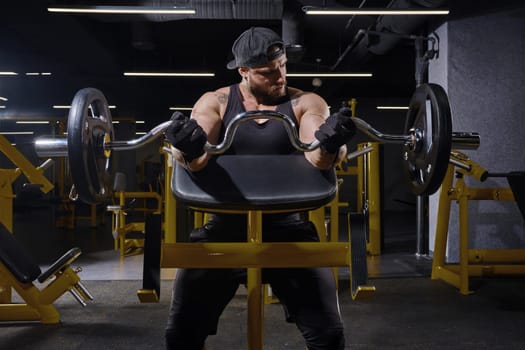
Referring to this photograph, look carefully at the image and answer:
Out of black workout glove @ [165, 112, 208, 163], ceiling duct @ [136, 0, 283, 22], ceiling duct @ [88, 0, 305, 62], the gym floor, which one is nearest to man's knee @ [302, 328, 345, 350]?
black workout glove @ [165, 112, 208, 163]

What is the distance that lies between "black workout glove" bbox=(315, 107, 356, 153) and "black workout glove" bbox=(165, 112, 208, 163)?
28 centimetres

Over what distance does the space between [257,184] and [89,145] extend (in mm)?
461

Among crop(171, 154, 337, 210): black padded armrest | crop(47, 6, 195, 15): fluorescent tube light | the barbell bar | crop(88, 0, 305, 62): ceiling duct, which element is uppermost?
crop(88, 0, 305, 62): ceiling duct

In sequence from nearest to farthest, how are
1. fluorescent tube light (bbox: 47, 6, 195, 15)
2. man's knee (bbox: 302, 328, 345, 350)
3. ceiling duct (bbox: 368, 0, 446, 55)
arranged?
man's knee (bbox: 302, 328, 345, 350) < ceiling duct (bbox: 368, 0, 446, 55) < fluorescent tube light (bbox: 47, 6, 195, 15)

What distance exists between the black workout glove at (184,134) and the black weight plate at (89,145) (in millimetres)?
241

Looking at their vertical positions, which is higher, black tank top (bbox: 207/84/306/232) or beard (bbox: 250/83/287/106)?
beard (bbox: 250/83/287/106)

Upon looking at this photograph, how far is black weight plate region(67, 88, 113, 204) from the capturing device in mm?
1174

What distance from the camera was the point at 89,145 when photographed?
50.2 inches

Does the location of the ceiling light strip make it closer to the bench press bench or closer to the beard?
the bench press bench

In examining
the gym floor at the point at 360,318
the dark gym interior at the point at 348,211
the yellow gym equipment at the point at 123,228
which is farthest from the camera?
the yellow gym equipment at the point at 123,228

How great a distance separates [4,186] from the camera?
285cm

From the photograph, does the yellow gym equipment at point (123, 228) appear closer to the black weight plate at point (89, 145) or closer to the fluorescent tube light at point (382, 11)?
the fluorescent tube light at point (382, 11)

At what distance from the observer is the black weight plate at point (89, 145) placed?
3.85 ft

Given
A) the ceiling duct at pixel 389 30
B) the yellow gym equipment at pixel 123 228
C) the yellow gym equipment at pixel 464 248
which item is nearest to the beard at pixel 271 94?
the yellow gym equipment at pixel 464 248
